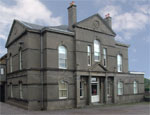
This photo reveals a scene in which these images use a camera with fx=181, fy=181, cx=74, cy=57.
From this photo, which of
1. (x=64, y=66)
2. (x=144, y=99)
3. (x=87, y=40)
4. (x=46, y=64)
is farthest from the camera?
(x=144, y=99)

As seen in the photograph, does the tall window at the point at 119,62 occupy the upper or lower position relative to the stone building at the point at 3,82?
upper

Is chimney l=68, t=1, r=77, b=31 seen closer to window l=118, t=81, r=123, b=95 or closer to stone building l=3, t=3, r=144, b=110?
stone building l=3, t=3, r=144, b=110

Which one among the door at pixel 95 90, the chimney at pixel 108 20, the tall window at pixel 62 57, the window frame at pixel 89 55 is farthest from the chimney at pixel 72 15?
the door at pixel 95 90

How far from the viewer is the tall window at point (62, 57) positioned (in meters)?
18.9

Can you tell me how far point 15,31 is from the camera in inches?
881

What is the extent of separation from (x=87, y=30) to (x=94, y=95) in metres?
7.68

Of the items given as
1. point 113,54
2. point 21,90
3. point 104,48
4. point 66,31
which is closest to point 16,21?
point 66,31

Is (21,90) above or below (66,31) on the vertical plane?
below

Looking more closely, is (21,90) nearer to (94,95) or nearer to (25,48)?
(25,48)

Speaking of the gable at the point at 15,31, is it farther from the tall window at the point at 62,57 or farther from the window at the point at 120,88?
the window at the point at 120,88

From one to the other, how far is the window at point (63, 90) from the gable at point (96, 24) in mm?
6525

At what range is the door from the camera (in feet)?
69.8

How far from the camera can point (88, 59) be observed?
820 inches

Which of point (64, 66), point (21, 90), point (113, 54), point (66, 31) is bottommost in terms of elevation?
point (21, 90)
